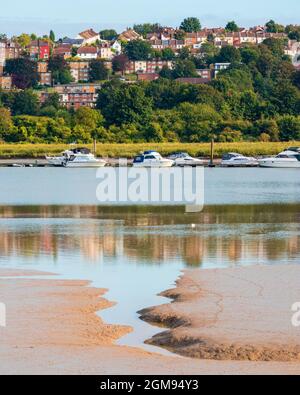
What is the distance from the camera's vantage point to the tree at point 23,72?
18000 cm

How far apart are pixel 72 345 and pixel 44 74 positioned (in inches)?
6927

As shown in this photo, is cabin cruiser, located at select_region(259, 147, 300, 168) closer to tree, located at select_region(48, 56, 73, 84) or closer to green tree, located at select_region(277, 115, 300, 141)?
green tree, located at select_region(277, 115, 300, 141)

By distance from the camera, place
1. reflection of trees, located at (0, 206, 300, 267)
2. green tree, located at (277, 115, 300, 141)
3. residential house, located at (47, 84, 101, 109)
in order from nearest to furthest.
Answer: reflection of trees, located at (0, 206, 300, 267) → green tree, located at (277, 115, 300, 141) → residential house, located at (47, 84, 101, 109)

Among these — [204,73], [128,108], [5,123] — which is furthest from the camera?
[204,73]

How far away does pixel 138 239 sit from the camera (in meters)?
29.4

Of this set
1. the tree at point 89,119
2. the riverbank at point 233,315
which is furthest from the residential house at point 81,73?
the riverbank at point 233,315

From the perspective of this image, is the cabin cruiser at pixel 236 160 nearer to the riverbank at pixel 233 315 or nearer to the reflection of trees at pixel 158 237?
the reflection of trees at pixel 158 237

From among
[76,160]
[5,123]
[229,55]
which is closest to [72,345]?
[76,160]

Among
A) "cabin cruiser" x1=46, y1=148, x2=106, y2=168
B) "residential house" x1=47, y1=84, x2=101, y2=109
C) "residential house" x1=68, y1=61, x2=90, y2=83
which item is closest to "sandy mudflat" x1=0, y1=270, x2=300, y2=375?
"cabin cruiser" x1=46, y1=148, x2=106, y2=168

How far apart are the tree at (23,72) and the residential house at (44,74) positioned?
4.79ft

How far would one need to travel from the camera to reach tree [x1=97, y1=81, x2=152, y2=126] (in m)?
101

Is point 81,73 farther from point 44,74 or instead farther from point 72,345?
point 72,345

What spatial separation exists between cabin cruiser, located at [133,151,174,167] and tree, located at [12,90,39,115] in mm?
42731

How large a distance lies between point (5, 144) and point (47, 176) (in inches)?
1142
